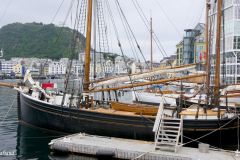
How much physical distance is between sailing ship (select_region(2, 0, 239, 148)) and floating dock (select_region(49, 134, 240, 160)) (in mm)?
851

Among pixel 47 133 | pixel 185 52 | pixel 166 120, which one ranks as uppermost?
pixel 185 52

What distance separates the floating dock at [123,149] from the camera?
467 inches

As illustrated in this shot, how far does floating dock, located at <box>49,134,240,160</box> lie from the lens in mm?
11859

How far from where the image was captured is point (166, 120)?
1420 centimetres

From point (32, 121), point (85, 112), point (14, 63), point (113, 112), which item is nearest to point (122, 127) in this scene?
point (113, 112)

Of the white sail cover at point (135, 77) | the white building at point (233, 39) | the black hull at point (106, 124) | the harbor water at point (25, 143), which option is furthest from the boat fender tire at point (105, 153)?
the white building at point (233, 39)

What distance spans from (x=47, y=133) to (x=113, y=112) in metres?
5.08

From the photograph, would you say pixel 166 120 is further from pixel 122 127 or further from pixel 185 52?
pixel 185 52

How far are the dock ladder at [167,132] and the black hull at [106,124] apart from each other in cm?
65

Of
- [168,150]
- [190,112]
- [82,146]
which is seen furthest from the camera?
[190,112]

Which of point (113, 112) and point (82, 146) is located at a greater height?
point (113, 112)

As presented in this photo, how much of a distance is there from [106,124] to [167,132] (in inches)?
129

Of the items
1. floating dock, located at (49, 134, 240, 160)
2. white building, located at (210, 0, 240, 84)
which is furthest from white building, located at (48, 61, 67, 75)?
floating dock, located at (49, 134, 240, 160)

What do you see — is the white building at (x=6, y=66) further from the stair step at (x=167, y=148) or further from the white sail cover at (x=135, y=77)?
the stair step at (x=167, y=148)
